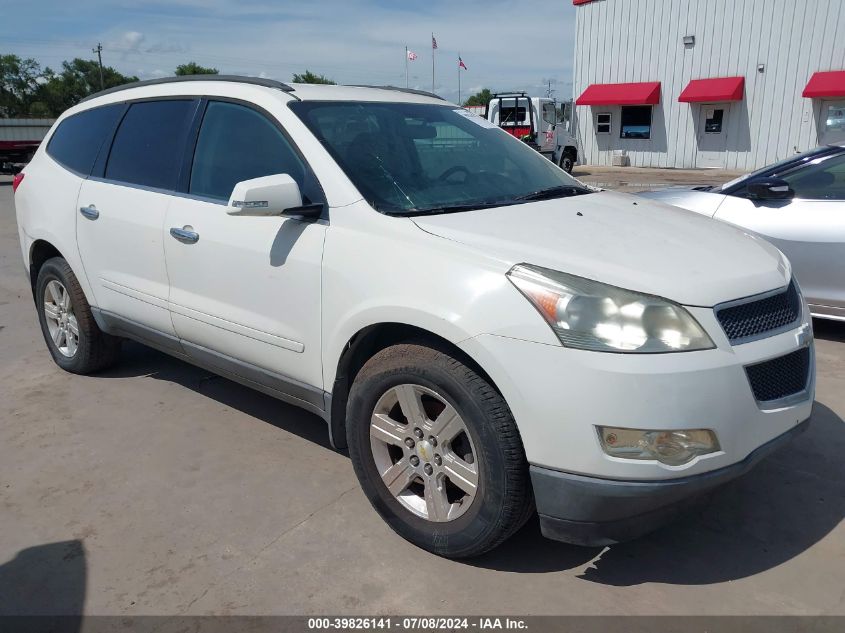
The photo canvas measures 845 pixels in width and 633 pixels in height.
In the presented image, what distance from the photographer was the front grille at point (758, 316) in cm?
248

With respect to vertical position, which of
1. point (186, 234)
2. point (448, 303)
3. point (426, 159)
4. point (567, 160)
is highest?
point (426, 159)

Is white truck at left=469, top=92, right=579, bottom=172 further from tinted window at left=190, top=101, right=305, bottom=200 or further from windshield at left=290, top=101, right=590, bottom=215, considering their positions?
tinted window at left=190, top=101, right=305, bottom=200

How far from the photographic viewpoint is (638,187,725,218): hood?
5711 millimetres

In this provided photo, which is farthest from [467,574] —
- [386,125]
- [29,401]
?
[29,401]

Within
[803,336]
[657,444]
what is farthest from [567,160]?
[657,444]

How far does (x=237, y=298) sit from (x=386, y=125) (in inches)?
44.3

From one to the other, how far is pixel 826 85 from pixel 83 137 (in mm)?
24405

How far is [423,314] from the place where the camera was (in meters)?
2.64

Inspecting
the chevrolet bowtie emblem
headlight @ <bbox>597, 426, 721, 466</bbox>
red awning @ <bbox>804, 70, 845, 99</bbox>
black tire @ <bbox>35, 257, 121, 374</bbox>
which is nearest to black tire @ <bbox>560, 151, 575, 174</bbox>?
red awning @ <bbox>804, 70, 845, 99</bbox>

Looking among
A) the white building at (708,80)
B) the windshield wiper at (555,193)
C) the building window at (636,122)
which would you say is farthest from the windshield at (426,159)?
the building window at (636,122)

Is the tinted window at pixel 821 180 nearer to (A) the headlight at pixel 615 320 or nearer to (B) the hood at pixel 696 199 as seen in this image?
(B) the hood at pixel 696 199

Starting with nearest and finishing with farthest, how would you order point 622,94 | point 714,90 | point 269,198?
point 269,198 → point 714,90 → point 622,94

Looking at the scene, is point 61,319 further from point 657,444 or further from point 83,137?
point 657,444

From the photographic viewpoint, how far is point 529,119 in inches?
909
